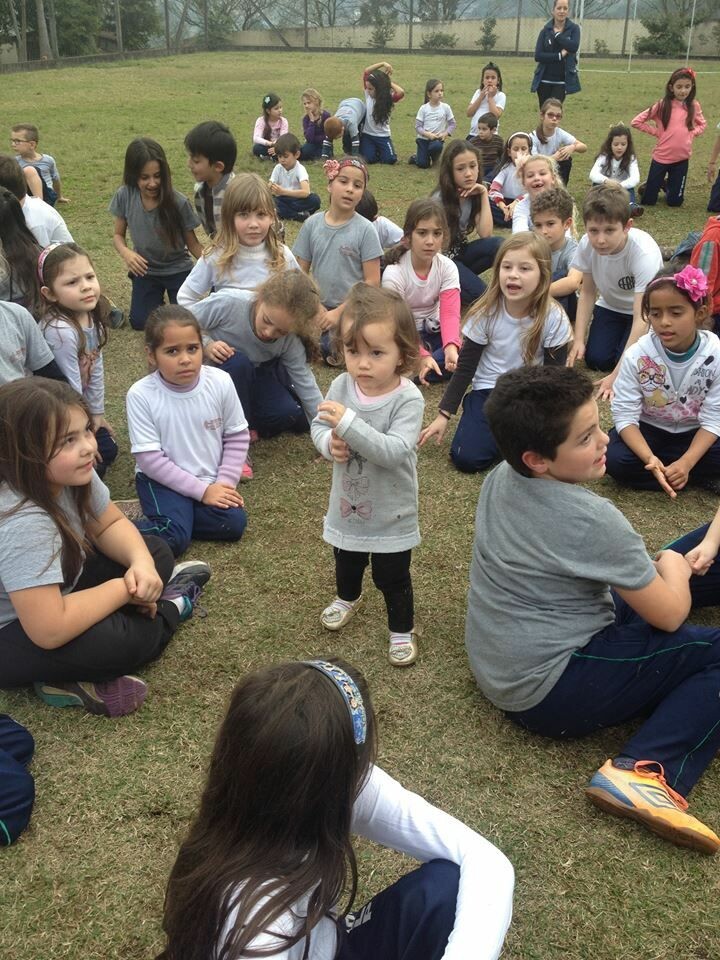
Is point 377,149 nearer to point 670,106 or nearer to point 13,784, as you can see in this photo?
point 670,106

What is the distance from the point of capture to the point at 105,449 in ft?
13.2

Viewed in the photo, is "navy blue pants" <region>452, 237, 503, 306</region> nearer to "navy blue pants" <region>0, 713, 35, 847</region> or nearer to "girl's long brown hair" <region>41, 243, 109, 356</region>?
"girl's long brown hair" <region>41, 243, 109, 356</region>

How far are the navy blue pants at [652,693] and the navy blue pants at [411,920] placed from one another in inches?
35.0

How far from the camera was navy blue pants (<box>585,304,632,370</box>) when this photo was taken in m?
5.00

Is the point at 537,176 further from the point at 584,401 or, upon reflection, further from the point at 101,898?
the point at 101,898

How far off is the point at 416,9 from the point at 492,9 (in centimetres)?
351

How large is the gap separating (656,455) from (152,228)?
3.44m

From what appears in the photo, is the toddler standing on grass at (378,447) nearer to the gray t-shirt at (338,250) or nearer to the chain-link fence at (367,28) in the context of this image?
the gray t-shirt at (338,250)

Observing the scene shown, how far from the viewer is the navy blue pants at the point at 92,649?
251 cm

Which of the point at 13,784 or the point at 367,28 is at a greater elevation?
the point at 367,28

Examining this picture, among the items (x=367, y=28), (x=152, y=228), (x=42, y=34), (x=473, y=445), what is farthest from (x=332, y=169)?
(x=367, y=28)

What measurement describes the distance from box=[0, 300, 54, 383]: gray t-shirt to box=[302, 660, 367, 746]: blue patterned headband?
7.64ft

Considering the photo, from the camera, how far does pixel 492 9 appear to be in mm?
40375

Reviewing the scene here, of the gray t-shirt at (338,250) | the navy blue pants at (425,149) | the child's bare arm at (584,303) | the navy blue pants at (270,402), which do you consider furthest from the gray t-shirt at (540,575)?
the navy blue pants at (425,149)
